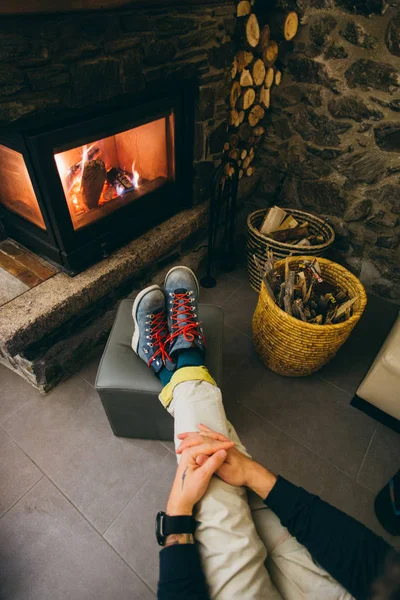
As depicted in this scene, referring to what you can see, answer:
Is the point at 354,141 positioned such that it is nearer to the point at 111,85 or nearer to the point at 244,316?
the point at 244,316

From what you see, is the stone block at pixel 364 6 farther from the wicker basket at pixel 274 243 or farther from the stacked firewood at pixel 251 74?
the wicker basket at pixel 274 243

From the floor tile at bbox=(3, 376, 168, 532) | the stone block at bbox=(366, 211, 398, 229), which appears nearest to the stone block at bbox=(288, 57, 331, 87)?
the stone block at bbox=(366, 211, 398, 229)

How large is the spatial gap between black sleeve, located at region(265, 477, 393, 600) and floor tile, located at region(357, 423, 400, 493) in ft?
1.95

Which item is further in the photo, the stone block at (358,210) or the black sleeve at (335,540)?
the stone block at (358,210)

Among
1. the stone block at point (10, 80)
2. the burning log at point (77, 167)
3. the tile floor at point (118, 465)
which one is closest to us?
the stone block at point (10, 80)

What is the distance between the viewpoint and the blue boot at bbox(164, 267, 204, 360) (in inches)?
48.6

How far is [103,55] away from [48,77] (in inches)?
8.9

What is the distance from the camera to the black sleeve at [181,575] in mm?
713

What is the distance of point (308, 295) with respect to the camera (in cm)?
153

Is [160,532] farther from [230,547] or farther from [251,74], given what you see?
[251,74]

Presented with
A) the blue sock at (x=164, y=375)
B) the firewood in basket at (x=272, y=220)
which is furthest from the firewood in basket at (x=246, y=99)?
the blue sock at (x=164, y=375)

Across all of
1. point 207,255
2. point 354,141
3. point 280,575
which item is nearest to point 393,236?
point 354,141

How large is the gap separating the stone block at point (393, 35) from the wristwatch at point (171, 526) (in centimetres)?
199

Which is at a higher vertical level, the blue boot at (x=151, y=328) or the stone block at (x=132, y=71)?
the stone block at (x=132, y=71)
